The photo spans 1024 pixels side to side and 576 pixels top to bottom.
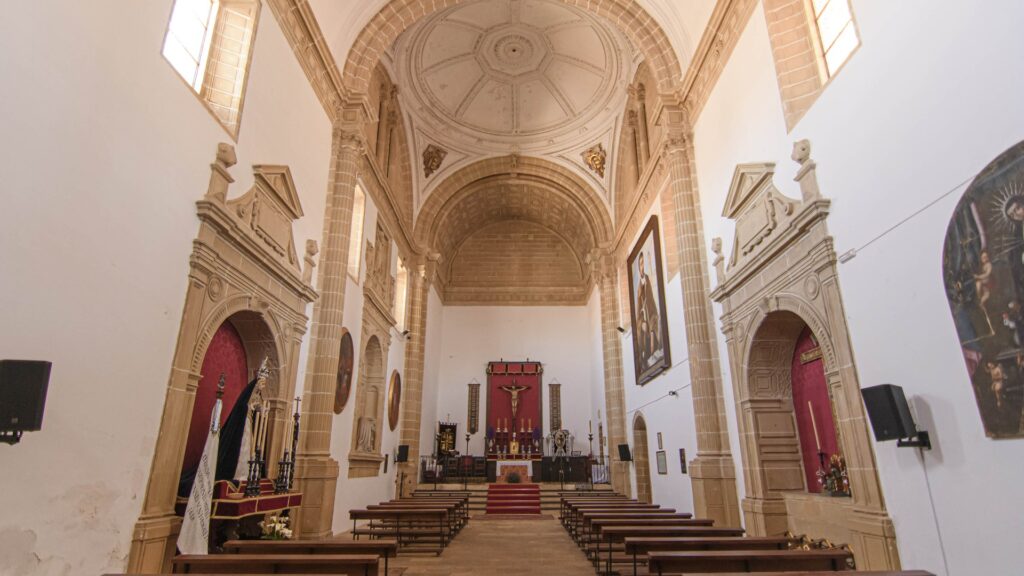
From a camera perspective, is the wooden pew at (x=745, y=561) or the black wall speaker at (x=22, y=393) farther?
the wooden pew at (x=745, y=561)

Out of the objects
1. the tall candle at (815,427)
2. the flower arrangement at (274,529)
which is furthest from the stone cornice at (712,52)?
the flower arrangement at (274,529)

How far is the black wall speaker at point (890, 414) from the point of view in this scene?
4.97m

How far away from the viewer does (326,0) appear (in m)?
10.2

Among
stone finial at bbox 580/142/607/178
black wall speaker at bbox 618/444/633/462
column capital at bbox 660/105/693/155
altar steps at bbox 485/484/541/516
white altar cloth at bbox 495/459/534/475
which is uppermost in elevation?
stone finial at bbox 580/142/607/178

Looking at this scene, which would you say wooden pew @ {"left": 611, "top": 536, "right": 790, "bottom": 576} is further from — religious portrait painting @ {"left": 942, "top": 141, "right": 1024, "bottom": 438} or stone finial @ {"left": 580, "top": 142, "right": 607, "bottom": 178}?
stone finial @ {"left": 580, "top": 142, "right": 607, "bottom": 178}

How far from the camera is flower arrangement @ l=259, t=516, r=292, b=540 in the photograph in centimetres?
743

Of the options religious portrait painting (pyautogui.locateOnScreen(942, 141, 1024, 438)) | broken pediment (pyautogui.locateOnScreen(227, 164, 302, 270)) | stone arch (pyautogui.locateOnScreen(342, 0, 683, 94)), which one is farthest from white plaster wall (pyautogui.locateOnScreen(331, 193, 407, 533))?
religious portrait painting (pyautogui.locateOnScreen(942, 141, 1024, 438))

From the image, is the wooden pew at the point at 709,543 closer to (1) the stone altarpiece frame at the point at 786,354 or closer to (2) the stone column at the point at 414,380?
(1) the stone altarpiece frame at the point at 786,354

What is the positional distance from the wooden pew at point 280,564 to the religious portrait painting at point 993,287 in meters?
5.15

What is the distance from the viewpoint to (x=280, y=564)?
4898 mm

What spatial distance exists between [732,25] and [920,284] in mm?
6222

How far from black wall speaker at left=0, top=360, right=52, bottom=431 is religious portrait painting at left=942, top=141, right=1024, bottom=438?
22.5 feet

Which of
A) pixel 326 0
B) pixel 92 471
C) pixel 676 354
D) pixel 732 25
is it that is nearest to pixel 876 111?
pixel 732 25

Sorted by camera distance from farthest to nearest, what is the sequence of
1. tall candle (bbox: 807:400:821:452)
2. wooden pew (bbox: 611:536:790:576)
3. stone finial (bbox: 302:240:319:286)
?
stone finial (bbox: 302:240:319:286) → tall candle (bbox: 807:400:821:452) → wooden pew (bbox: 611:536:790:576)
